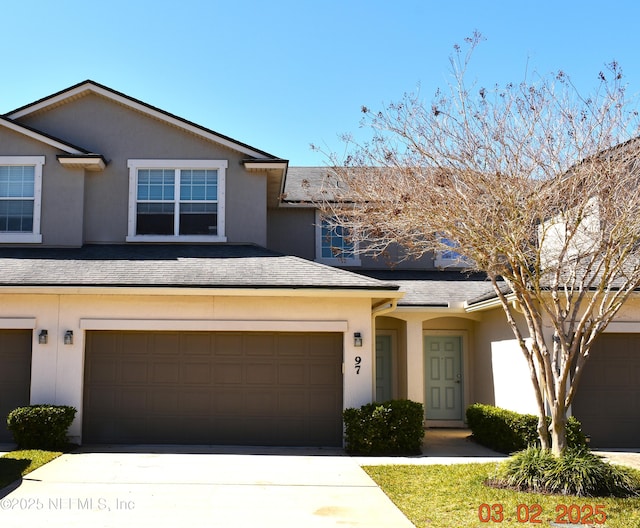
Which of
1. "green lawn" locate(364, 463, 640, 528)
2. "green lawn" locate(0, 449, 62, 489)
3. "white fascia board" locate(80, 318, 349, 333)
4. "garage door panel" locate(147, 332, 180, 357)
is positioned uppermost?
"white fascia board" locate(80, 318, 349, 333)

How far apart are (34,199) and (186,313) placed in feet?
16.8

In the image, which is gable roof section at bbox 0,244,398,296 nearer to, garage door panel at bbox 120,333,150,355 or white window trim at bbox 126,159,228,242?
white window trim at bbox 126,159,228,242

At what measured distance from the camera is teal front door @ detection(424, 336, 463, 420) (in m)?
16.7

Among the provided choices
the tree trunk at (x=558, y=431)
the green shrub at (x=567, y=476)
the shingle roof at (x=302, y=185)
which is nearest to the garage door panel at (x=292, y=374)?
the green shrub at (x=567, y=476)

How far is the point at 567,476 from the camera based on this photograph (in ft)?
28.2

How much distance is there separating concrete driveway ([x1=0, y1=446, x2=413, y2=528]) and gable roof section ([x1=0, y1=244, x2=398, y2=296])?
118 inches

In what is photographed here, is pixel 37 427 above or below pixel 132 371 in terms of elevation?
below

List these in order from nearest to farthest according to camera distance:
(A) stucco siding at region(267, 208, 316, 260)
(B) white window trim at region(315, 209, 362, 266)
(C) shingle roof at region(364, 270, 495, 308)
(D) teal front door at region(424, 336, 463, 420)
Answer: (C) shingle roof at region(364, 270, 495, 308)
(D) teal front door at region(424, 336, 463, 420)
(B) white window trim at region(315, 209, 362, 266)
(A) stucco siding at region(267, 208, 316, 260)

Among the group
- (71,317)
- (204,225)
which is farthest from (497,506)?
(204,225)

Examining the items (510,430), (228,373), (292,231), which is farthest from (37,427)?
(292,231)

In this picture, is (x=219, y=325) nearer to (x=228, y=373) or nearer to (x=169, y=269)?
(x=228, y=373)

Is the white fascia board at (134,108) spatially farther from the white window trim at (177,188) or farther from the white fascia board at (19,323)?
the white fascia board at (19,323)
